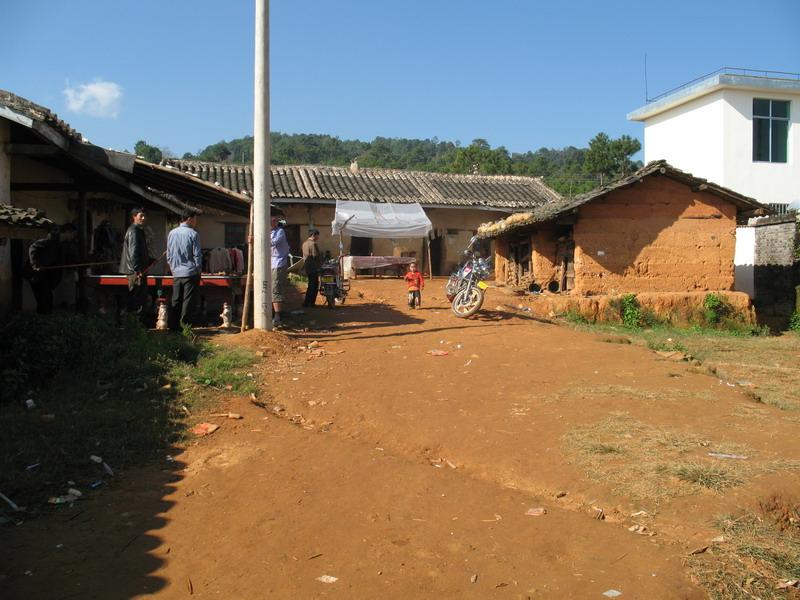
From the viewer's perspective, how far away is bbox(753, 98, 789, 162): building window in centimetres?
2238

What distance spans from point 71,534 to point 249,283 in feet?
17.6

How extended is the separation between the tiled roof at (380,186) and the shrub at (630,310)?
415 inches

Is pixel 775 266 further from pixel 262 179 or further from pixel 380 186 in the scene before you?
pixel 262 179

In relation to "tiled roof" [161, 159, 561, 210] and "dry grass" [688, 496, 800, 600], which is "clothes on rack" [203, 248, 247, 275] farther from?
"tiled roof" [161, 159, 561, 210]

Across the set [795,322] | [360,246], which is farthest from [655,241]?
[360,246]

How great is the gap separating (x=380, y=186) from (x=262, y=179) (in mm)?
15949

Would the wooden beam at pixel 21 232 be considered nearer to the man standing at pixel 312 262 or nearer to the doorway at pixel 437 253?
the man standing at pixel 312 262

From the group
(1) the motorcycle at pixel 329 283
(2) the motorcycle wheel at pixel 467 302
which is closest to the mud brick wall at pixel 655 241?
(2) the motorcycle wheel at pixel 467 302

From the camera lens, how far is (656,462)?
463 centimetres

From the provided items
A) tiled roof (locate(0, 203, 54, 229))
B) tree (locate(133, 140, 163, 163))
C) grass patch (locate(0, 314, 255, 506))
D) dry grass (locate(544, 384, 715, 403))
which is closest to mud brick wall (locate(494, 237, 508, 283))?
dry grass (locate(544, 384, 715, 403))

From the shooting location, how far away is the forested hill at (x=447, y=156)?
45.1 metres

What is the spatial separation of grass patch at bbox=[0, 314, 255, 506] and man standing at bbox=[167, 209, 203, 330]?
0.58m

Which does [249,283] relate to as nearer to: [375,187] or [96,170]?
[96,170]

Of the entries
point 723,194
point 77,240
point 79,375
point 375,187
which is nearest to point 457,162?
point 375,187
